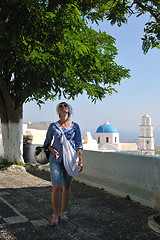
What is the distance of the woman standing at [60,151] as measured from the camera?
4613mm

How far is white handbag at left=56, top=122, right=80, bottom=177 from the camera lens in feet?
15.2

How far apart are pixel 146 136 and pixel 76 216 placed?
2650 inches

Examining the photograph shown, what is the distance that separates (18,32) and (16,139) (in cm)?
642

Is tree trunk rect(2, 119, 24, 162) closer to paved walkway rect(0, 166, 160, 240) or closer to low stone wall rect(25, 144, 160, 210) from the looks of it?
paved walkway rect(0, 166, 160, 240)

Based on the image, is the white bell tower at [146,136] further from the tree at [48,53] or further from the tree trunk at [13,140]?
the tree trunk at [13,140]

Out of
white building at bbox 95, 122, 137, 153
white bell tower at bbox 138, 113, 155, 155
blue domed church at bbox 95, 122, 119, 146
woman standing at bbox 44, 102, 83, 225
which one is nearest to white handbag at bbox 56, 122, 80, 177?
woman standing at bbox 44, 102, 83, 225

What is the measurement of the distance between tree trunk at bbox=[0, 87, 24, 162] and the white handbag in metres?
7.33

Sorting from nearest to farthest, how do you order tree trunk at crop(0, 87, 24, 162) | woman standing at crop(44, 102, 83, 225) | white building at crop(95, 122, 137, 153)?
woman standing at crop(44, 102, 83, 225) → tree trunk at crop(0, 87, 24, 162) → white building at crop(95, 122, 137, 153)

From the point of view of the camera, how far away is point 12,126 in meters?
11.6

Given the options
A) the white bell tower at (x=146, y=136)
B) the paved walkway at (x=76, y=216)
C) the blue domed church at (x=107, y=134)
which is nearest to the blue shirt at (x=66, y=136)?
the paved walkway at (x=76, y=216)

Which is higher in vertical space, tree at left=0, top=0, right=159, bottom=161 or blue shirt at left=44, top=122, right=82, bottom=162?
tree at left=0, top=0, right=159, bottom=161

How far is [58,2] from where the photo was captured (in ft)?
31.4

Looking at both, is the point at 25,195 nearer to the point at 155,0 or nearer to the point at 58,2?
the point at 155,0

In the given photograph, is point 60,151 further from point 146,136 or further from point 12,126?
point 146,136
